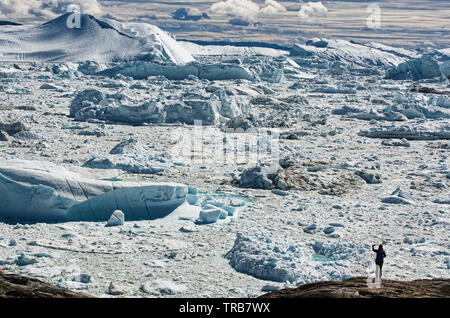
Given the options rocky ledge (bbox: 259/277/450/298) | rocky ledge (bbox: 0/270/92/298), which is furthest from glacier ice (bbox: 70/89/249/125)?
rocky ledge (bbox: 259/277/450/298)

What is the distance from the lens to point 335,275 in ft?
20.1

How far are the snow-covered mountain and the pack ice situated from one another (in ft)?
103

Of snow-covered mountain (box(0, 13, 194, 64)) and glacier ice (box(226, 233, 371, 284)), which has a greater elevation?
snow-covered mountain (box(0, 13, 194, 64))

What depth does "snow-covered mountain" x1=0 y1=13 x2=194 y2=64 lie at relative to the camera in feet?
129

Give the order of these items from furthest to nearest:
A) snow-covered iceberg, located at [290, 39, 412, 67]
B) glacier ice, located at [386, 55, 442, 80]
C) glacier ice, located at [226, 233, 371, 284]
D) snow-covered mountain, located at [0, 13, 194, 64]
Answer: snow-covered iceberg, located at [290, 39, 412, 67] → snow-covered mountain, located at [0, 13, 194, 64] → glacier ice, located at [386, 55, 442, 80] → glacier ice, located at [226, 233, 371, 284]

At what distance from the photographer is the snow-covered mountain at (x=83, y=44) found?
129ft

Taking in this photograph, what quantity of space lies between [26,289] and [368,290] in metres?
2.41

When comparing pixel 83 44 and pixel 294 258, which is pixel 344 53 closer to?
pixel 83 44

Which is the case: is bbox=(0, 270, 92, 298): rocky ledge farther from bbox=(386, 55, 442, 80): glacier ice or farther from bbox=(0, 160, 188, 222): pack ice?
bbox=(386, 55, 442, 80): glacier ice

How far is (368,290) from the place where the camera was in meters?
4.54

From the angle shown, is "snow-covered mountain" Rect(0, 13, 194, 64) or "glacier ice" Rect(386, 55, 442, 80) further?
"snow-covered mountain" Rect(0, 13, 194, 64)

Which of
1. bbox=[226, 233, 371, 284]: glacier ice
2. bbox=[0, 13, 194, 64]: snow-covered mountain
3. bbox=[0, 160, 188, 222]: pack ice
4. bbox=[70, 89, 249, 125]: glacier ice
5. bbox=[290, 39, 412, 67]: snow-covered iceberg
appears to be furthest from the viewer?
bbox=[290, 39, 412, 67]: snow-covered iceberg
